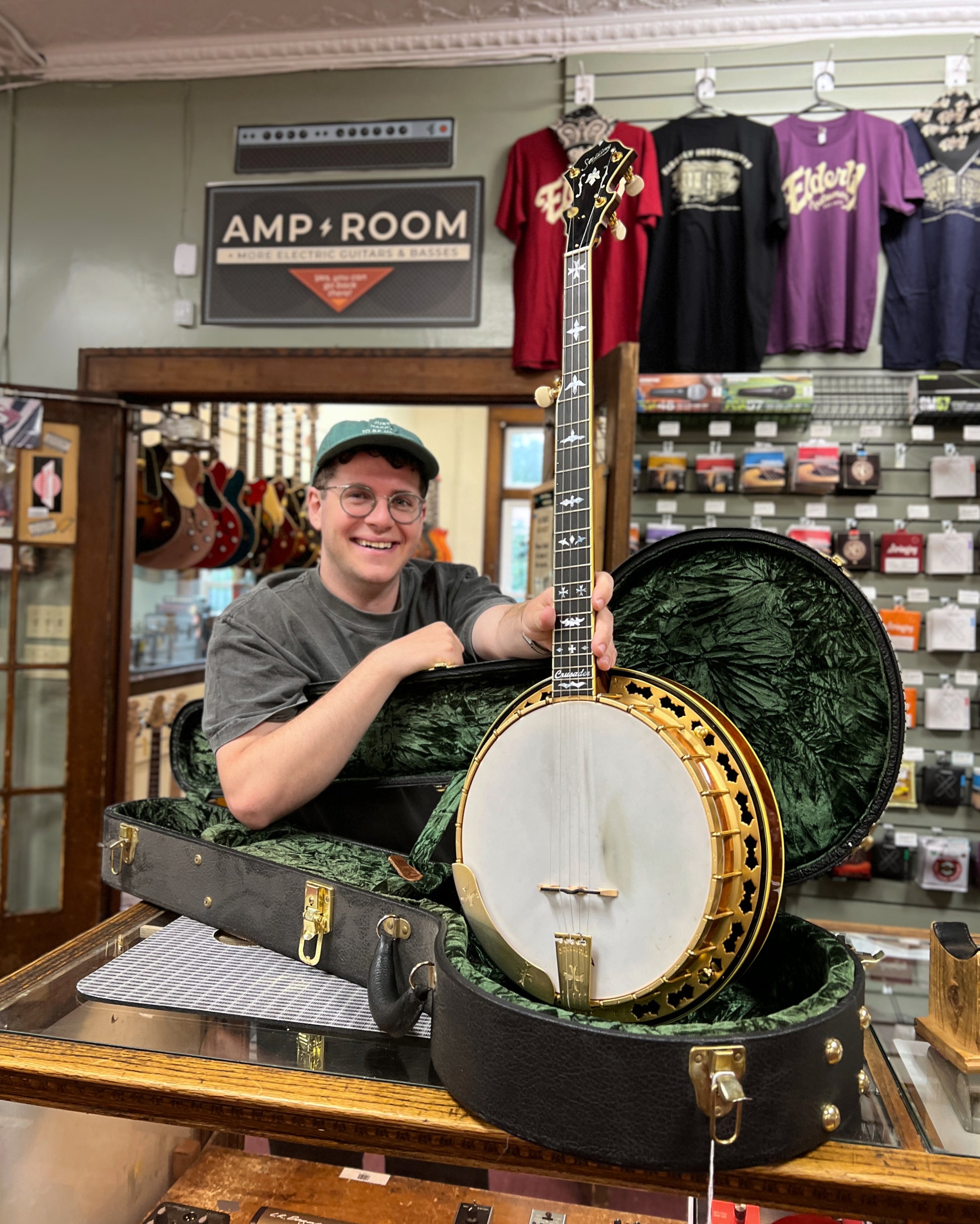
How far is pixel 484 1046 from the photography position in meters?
0.83

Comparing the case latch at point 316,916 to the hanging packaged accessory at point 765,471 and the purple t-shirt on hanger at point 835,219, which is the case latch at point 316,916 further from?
the purple t-shirt on hanger at point 835,219

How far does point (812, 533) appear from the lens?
320 centimetres

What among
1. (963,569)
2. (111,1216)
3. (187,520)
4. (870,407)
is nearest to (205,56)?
(187,520)

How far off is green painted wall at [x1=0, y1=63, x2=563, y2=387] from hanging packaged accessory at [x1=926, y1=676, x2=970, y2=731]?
2037mm

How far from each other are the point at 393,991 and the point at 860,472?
108 inches

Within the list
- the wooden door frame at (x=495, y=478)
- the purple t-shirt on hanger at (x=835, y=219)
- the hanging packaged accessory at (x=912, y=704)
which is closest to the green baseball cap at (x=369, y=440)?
the purple t-shirt on hanger at (x=835, y=219)

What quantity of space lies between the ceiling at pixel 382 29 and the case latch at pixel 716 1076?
3.43 m

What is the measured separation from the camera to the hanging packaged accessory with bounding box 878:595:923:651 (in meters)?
3.19

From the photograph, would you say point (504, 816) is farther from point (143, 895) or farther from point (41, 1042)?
point (143, 895)

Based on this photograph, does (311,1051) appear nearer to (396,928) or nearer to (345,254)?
(396,928)

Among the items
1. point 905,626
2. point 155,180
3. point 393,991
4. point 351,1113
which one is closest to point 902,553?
point 905,626

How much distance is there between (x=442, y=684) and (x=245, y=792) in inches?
13.3

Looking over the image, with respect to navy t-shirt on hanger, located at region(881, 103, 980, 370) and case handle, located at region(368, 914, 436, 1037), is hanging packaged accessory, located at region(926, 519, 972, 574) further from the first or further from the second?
case handle, located at region(368, 914, 436, 1037)

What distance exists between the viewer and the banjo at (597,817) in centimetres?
89
